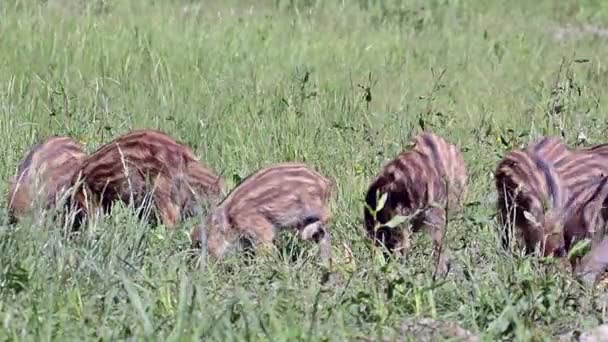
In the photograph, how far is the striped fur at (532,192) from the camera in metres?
5.93

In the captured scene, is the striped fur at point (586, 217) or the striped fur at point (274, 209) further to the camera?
the striped fur at point (274, 209)

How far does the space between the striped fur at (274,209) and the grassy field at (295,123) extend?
106 mm

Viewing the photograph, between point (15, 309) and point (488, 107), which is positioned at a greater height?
point (15, 309)

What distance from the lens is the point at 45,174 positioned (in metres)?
6.59

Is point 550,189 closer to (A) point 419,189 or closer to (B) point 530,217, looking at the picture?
(B) point 530,217

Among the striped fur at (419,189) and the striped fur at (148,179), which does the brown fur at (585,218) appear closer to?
the striped fur at (419,189)

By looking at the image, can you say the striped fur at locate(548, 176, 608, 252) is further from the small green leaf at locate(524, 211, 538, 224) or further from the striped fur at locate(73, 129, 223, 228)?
the striped fur at locate(73, 129, 223, 228)

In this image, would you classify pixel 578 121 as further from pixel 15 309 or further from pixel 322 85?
pixel 15 309

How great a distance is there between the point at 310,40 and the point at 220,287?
5942 millimetres

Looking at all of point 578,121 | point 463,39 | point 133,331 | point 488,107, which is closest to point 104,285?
point 133,331

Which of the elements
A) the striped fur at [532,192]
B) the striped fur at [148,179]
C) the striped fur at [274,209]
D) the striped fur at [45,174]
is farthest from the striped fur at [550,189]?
the striped fur at [45,174]

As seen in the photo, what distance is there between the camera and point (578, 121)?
847 cm

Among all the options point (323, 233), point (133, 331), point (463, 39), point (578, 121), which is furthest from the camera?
point (463, 39)

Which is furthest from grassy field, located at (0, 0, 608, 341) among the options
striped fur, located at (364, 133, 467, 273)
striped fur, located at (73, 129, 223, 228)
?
striped fur, located at (73, 129, 223, 228)
